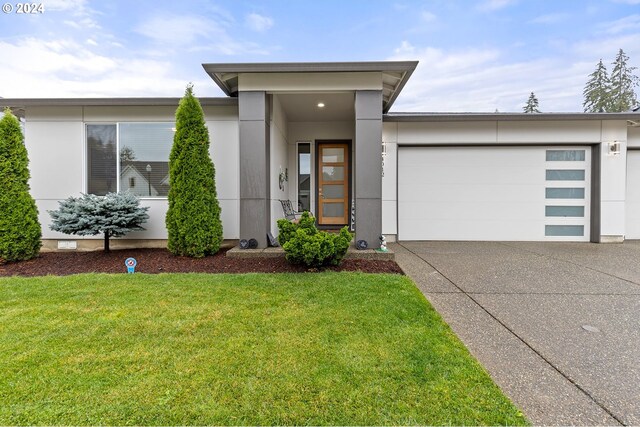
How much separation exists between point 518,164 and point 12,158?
33.6 feet

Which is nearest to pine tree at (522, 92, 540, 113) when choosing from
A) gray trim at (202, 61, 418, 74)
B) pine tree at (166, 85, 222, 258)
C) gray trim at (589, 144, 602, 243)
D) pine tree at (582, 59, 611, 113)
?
pine tree at (582, 59, 611, 113)

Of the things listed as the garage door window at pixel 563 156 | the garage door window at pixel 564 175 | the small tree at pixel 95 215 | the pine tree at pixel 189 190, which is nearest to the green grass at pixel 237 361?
the pine tree at pixel 189 190

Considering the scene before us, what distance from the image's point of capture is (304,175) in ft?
26.9

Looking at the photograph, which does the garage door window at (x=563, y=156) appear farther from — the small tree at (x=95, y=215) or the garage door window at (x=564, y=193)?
the small tree at (x=95, y=215)

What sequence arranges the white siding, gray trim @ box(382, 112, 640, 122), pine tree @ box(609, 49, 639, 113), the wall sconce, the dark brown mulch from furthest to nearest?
pine tree @ box(609, 49, 639, 113), the wall sconce, gray trim @ box(382, 112, 640, 122), the white siding, the dark brown mulch

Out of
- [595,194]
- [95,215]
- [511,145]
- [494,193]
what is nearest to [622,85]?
[595,194]

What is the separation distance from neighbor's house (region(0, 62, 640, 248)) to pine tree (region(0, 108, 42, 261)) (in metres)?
1.01

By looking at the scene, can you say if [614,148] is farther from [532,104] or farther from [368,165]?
[532,104]

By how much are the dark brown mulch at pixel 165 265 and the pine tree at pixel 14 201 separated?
0.88 feet

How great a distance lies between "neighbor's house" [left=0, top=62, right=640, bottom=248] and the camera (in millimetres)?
5133

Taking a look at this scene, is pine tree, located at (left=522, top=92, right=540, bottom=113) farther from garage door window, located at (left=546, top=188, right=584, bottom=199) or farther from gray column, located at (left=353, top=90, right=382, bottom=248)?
gray column, located at (left=353, top=90, right=382, bottom=248)

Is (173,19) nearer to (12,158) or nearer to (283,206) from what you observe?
(12,158)

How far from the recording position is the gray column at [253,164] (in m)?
5.14

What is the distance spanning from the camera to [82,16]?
21.7 ft
